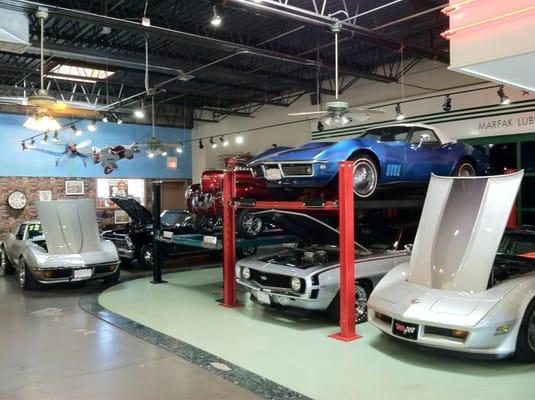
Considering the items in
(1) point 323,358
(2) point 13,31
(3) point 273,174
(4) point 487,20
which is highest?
(2) point 13,31

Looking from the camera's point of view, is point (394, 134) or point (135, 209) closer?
point (394, 134)

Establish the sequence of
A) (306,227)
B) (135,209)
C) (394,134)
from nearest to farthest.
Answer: (306,227)
(394,134)
(135,209)

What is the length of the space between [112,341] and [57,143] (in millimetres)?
13222

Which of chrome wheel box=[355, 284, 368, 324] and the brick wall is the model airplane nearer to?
the brick wall

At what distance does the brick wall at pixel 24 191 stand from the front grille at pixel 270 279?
12429 mm

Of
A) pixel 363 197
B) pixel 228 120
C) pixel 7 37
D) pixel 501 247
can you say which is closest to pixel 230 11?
pixel 7 37

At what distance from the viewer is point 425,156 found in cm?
642

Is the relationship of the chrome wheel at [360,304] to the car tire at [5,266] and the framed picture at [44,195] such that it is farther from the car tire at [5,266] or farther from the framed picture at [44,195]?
the framed picture at [44,195]

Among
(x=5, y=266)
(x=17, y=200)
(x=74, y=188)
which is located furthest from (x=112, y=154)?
(x=5, y=266)

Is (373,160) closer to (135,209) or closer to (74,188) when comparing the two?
(135,209)

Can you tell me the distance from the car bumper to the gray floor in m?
1.61

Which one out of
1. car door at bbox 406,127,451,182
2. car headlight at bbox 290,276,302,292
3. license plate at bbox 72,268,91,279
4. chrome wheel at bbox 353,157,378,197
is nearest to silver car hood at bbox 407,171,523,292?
chrome wheel at bbox 353,157,378,197

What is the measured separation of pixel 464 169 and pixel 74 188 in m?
14.0

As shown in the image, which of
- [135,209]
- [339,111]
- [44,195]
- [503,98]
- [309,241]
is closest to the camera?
[339,111]
